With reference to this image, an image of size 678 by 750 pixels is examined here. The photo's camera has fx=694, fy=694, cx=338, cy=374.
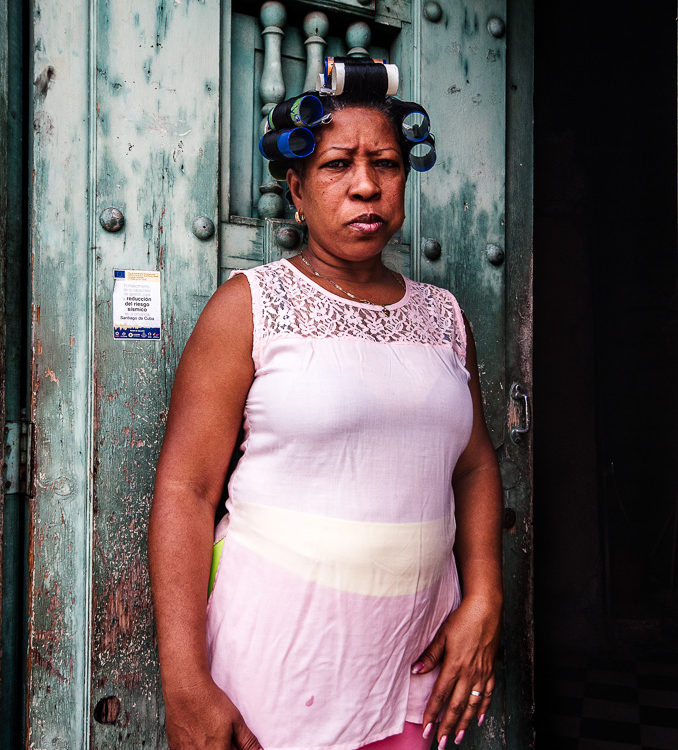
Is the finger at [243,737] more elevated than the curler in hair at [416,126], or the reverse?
the curler in hair at [416,126]

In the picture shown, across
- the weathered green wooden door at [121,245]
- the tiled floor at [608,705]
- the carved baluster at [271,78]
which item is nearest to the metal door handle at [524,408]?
the weathered green wooden door at [121,245]

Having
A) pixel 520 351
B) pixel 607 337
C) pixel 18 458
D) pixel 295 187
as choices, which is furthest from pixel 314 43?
pixel 607 337

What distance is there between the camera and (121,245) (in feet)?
5.02

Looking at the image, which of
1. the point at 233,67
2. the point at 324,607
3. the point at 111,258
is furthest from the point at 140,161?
the point at 324,607

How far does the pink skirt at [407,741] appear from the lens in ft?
4.39

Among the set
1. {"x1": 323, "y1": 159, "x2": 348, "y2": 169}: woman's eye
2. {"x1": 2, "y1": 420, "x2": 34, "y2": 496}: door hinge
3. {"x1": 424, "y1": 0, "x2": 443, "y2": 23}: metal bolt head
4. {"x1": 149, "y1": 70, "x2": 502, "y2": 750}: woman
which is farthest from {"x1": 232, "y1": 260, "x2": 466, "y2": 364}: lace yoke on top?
{"x1": 424, "y1": 0, "x2": 443, "y2": 23}: metal bolt head

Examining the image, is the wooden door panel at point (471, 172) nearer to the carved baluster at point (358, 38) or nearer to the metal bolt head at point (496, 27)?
the metal bolt head at point (496, 27)

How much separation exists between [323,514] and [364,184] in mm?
640

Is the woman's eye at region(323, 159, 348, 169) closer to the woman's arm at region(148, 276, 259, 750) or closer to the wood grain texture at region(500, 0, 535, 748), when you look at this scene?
the woman's arm at region(148, 276, 259, 750)

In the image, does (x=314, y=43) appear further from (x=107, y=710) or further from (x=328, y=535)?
(x=107, y=710)

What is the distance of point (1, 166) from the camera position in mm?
1448

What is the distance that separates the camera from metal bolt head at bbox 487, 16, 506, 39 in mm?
1878

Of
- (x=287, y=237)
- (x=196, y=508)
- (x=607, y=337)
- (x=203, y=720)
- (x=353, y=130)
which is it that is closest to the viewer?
(x=203, y=720)

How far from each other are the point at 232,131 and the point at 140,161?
0.25 meters
